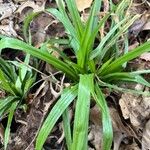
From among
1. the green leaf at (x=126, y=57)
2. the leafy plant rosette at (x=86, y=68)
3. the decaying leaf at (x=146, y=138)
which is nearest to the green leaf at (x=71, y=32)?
the leafy plant rosette at (x=86, y=68)

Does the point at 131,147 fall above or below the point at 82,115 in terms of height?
below

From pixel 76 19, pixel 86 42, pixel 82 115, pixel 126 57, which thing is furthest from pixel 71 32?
pixel 82 115

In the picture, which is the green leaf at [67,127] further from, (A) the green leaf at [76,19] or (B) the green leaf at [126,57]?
(A) the green leaf at [76,19]

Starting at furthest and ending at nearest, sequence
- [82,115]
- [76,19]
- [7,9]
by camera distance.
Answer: [7,9] < [76,19] < [82,115]

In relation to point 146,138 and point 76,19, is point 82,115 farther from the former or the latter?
point 76,19

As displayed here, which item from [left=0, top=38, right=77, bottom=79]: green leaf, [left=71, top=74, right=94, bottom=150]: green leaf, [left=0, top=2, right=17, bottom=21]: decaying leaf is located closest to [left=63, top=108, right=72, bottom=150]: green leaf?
[left=71, top=74, right=94, bottom=150]: green leaf

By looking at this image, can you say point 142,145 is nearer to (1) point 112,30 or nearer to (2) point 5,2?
(1) point 112,30

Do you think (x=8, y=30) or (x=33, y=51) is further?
(x=8, y=30)
